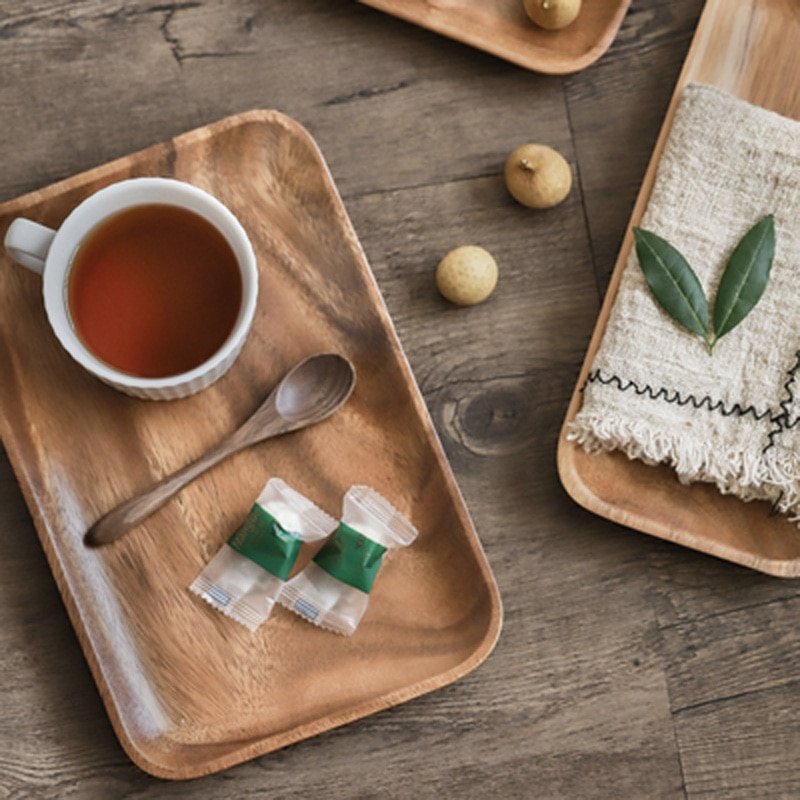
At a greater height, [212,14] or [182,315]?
[212,14]

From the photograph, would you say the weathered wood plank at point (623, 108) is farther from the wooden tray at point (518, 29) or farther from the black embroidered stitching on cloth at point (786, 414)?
the black embroidered stitching on cloth at point (786, 414)

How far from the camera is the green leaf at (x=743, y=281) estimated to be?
2.96 feet

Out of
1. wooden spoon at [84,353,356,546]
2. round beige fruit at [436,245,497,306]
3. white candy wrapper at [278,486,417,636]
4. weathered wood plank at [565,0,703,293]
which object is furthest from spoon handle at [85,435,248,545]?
weathered wood plank at [565,0,703,293]

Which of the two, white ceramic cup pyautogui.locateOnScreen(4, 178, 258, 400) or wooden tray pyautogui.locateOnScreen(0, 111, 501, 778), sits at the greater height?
white ceramic cup pyautogui.locateOnScreen(4, 178, 258, 400)

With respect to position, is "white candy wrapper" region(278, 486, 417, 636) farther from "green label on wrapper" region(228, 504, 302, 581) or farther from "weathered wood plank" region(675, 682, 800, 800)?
"weathered wood plank" region(675, 682, 800, 800)

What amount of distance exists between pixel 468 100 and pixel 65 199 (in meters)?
0.34

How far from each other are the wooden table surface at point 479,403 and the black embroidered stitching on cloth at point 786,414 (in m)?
0.12

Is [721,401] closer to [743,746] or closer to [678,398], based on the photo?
[678,398]

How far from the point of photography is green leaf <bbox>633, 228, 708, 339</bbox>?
91cm

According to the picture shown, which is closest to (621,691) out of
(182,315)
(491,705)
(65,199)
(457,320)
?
(491,705)

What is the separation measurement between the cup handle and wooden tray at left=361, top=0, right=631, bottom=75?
33 centimetres

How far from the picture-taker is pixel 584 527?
0.93 m

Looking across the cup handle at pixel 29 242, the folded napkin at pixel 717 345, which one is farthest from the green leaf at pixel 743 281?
the cup handle at pixel 29 242

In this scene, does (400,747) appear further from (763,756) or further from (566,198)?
(566,198)
